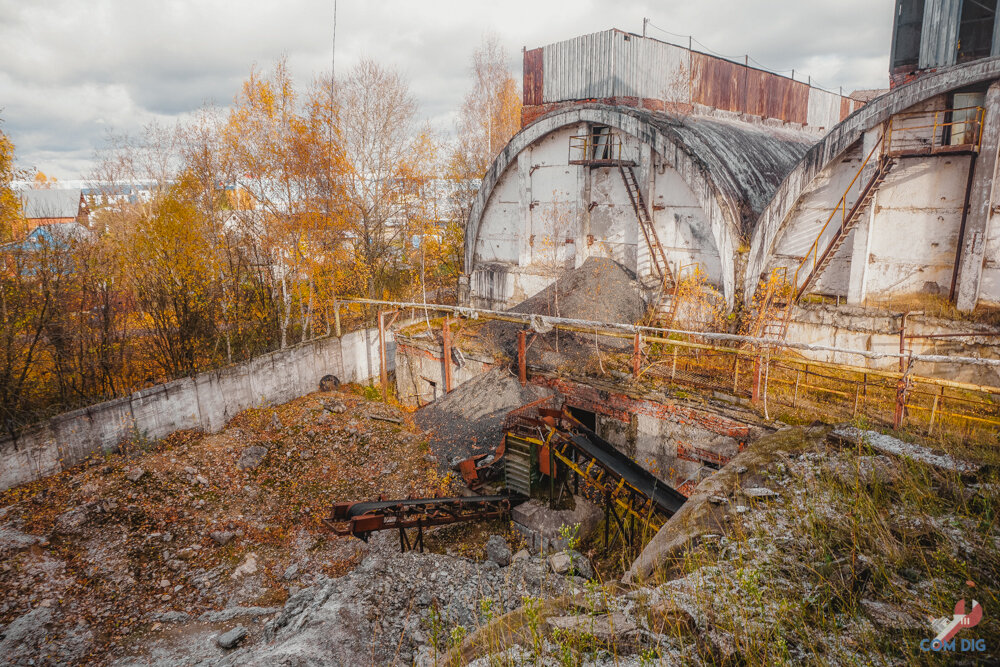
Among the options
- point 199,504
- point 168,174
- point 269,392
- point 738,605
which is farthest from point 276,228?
point 738,605

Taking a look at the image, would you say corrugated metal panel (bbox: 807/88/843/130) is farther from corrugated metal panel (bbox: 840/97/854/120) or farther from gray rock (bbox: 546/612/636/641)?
gray rock (bbox: 546/612/636/641)

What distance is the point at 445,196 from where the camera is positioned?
94.8ft

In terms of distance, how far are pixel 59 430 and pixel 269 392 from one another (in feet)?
15.2

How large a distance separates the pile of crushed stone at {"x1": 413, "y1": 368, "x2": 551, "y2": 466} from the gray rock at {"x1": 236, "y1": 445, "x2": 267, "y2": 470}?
11.2 ft

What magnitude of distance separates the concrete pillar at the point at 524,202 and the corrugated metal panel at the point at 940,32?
10.7 metres

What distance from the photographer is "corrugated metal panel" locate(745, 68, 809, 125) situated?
2306 cm

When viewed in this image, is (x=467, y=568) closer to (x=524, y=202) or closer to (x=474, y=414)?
(x=474, y=414)

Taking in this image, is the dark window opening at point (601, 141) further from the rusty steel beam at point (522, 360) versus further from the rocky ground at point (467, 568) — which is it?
the rocky ground at point (467, 568)

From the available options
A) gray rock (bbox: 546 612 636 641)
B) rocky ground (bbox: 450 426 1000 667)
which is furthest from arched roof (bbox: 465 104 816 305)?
gray rock (bbox: 546 612 636 641)

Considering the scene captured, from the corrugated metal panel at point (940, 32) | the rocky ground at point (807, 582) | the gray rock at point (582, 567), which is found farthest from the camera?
the corrugated metal panel at point (940, 32)

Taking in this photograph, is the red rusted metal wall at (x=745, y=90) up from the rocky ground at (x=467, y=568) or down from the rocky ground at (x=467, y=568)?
up

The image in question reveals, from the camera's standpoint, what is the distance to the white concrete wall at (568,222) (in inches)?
563

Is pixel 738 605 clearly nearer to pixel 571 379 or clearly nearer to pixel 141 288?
pixel 571 379

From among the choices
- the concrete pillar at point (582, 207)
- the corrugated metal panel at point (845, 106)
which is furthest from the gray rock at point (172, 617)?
the corrugated metal panel at point (845, 106)
